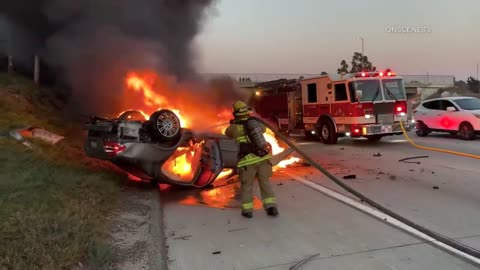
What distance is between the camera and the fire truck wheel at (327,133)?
14.5 metres

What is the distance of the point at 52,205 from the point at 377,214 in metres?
3.77

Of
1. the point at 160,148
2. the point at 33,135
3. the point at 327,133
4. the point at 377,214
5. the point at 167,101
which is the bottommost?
the point at 377,214

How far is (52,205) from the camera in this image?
4.84m

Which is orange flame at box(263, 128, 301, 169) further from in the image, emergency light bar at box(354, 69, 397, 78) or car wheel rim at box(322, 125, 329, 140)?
emergency light bar at box(354, 69, 397, 78)

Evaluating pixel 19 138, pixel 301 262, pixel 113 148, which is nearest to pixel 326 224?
pixel 301 262

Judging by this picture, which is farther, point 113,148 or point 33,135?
point 33,135

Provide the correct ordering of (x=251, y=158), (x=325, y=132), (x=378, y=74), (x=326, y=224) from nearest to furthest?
(x=326, y=224) → (x=251, y=158) → (x=378, y=74) → (x=325, y=132)

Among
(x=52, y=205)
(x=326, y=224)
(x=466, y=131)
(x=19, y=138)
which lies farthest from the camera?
(x=466, y=131)

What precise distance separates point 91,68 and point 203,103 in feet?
9.13

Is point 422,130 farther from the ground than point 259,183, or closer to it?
closer to it

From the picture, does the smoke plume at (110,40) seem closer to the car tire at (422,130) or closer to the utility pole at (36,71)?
the utility pole at (36,71)

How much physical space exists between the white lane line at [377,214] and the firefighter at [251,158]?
118 cm

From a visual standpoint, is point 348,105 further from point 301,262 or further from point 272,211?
point 301,262

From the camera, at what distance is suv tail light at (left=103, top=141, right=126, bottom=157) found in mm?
6410
